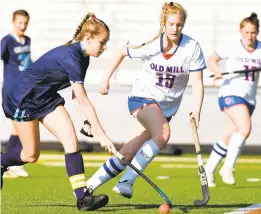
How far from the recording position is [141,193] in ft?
30.0

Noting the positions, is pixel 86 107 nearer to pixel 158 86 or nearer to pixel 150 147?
pixel 150 147

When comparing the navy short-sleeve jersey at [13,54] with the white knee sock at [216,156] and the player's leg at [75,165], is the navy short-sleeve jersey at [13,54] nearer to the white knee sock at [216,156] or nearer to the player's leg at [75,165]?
the white knee sock at [216,156]

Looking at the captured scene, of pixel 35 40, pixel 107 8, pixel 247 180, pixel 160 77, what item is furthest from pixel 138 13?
pixel 160 77

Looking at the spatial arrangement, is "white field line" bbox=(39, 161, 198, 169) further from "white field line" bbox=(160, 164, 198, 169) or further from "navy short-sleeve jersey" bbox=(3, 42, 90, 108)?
"navy short-sleeve jersey" bbox=(3, 42, 90, 108)

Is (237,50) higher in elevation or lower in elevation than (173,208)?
higher

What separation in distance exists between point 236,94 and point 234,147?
1.73 ft

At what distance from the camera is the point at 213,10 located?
17.8m

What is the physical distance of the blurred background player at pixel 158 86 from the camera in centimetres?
772

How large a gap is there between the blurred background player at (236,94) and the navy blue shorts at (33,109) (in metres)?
2.93

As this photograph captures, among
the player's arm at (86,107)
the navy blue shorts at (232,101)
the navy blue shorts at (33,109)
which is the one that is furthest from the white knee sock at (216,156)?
the player's arm at (86,107)

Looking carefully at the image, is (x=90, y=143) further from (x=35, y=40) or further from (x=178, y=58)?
(x=178, y=58)

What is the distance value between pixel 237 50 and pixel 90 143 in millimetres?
4798

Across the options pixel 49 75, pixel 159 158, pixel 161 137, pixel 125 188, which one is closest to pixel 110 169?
pixel 125 188

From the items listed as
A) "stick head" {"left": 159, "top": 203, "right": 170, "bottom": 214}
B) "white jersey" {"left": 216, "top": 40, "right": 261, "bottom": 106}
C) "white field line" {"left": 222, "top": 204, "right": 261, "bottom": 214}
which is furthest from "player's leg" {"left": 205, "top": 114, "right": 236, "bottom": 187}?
"stick head" {"left": 159, "top": 203, "right": 170, "bottom": 214}
